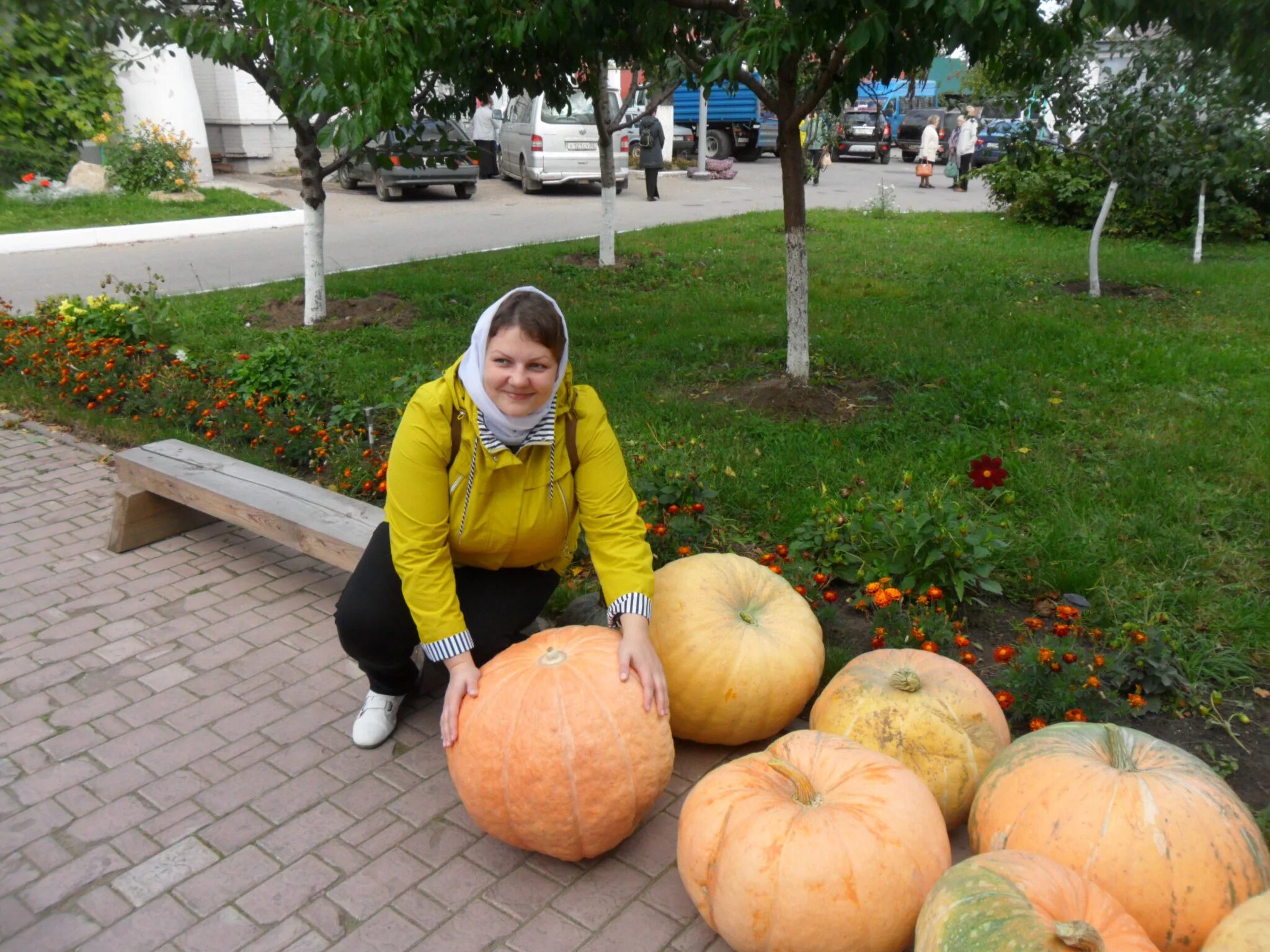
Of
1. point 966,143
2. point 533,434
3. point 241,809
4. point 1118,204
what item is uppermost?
point 966,143

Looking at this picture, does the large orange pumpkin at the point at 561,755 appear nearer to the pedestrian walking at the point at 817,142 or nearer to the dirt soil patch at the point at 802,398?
the dirt soil patch at the point at 802,398

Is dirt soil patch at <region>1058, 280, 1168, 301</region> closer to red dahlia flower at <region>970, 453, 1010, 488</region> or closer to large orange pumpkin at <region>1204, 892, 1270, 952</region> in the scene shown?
red dahlia flower at <region>970, 453, 1010, 488</region>

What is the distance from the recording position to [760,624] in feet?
10.5

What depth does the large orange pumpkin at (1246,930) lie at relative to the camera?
1.87 metres

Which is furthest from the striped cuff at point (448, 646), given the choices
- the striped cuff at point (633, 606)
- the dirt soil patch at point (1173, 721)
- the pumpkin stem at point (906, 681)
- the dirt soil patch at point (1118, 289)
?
the dirt soil patch at point (1118, 289)

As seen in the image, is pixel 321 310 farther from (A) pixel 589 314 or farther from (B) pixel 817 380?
(B) pixel 817 380

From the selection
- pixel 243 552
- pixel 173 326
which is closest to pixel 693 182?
pixel 173 326

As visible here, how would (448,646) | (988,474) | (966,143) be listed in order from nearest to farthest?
(448,646)
(988,474)
(966,143)

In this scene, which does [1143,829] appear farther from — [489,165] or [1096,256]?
[489,165]

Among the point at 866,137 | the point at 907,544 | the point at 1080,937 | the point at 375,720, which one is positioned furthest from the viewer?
the point at 866,137

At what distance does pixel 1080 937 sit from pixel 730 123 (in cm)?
2985

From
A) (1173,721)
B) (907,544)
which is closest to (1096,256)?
(907,544)

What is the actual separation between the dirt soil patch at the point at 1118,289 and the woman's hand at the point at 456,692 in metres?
8.39

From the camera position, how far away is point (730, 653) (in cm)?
308
